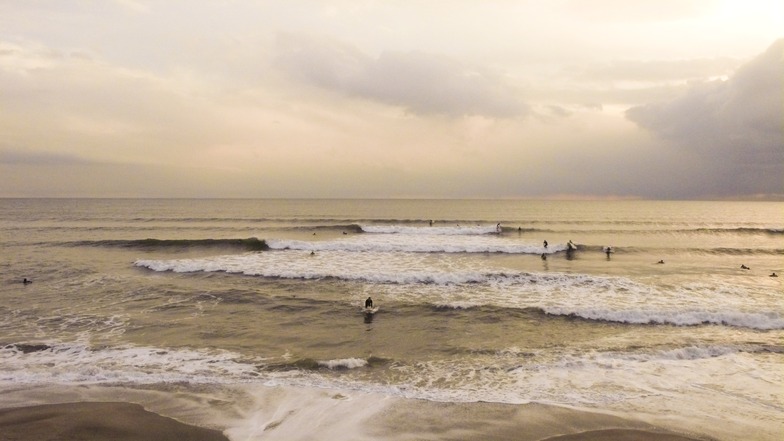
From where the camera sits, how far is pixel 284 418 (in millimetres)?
8578

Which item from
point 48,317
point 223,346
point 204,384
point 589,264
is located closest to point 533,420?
point 204,384

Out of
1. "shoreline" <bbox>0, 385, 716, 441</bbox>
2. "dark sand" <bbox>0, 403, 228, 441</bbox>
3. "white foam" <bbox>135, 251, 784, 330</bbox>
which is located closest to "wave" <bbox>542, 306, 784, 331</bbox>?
"white foam" <bbox>135, 251, 784, 330</bbox>

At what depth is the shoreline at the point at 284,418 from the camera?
7.89 meters

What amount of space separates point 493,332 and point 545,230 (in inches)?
1639

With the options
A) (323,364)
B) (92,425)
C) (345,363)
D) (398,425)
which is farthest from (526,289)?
(92,425)

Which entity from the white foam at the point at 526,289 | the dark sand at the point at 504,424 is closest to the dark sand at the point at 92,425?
the dark sand at the point at 504,424

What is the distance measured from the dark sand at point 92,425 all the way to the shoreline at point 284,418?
0.02m

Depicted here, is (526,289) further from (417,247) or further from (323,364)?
(417,247)

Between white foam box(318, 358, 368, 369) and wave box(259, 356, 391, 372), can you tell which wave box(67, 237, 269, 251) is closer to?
wave box(259, 356, 391, 372)

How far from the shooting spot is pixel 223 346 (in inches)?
521

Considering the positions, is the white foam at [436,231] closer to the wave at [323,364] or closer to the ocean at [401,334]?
the ocean at [401,334]

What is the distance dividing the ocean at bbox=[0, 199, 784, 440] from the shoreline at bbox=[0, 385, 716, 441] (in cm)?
10

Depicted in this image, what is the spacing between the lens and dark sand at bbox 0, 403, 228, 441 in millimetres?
7738

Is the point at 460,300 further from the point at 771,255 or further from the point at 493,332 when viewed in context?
the point at 771,255
